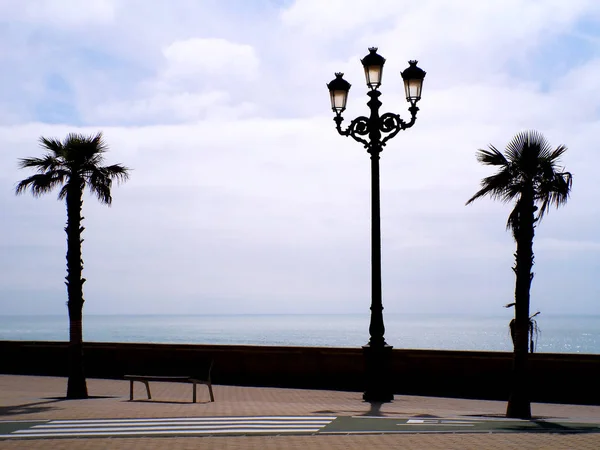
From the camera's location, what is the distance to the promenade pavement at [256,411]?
37.4 ft

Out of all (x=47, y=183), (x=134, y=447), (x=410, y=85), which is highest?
(x=410, y=85)

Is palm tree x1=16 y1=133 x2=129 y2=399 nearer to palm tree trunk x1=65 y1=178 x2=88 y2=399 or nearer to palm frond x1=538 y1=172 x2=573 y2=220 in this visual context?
palm tree trunk x1=65 y1=178 x2=88 y2=399

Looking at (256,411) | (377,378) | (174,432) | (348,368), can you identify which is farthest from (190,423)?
(348,368)

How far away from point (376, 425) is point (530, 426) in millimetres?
2315

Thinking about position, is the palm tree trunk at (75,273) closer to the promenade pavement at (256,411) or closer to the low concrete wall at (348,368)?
the promenade pavement at (256,411)

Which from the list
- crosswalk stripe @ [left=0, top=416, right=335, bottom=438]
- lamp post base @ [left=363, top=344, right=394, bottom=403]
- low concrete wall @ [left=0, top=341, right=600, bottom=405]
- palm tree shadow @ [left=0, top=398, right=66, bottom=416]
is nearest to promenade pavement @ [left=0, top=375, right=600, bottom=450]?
palm tree shadow @ [left=0, top=398, right=66, bottom=416]

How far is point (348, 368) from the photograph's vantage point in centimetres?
2311

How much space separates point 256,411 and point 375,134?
606cm

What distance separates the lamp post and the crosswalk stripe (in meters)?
3.89

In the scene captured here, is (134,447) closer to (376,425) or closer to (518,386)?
(376,425)

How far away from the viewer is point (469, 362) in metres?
22.2

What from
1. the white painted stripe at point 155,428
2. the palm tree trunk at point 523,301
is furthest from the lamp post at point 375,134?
the white painted stripe at point 155,428

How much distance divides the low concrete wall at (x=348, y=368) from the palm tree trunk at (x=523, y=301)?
9.70 feet

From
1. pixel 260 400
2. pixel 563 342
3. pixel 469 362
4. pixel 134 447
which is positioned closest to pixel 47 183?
pixel 260 400
